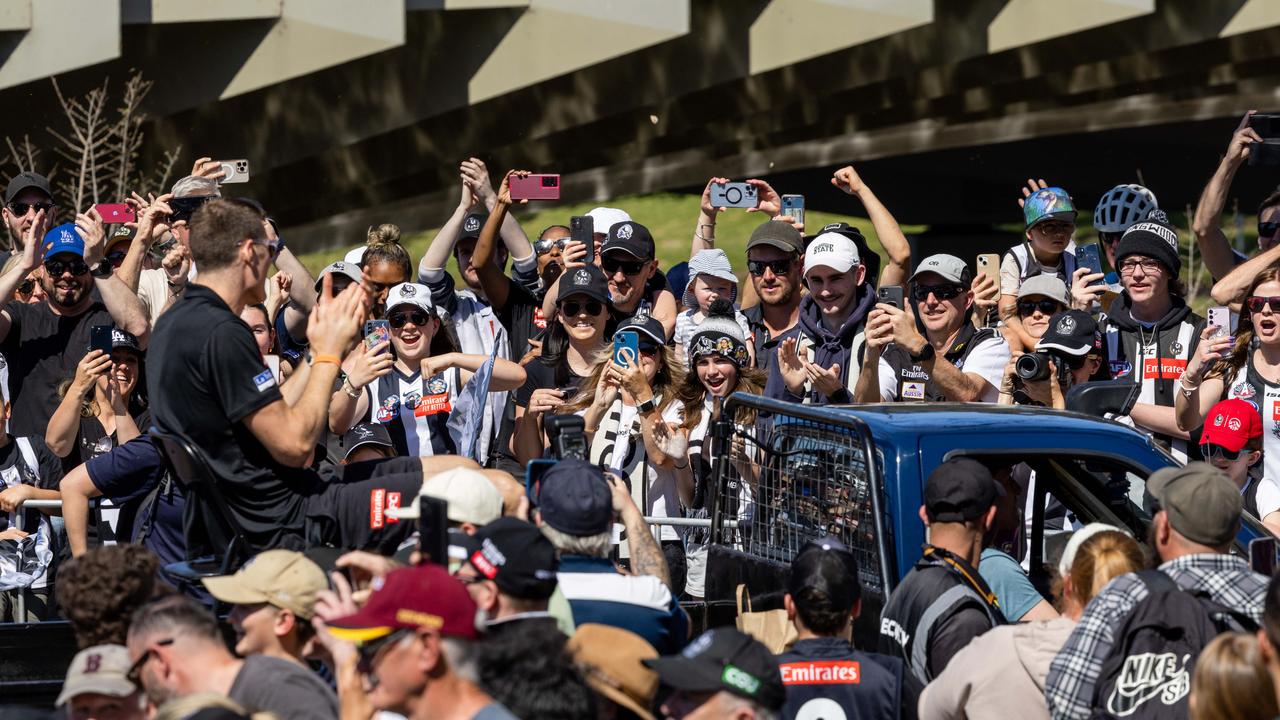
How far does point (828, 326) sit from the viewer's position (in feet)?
26.5

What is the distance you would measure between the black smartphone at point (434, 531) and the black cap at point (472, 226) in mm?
5250

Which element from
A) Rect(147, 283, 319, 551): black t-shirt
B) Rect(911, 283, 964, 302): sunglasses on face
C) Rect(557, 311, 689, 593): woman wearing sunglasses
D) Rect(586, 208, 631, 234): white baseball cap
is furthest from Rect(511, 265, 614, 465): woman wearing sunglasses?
Rect(147, 283, 319, 551): black t-shirt

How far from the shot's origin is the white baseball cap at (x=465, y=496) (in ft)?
16.7

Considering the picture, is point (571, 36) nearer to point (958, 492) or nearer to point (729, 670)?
point (958, 492)

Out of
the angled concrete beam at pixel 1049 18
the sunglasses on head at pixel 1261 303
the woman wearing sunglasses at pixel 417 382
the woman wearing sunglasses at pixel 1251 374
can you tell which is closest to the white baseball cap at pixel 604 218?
the woman wearing sunglasses at pixel 417 382

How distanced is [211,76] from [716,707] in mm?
11562

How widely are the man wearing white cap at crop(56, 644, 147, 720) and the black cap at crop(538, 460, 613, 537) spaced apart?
1357 millimetres

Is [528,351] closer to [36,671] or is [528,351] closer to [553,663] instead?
[36,671]

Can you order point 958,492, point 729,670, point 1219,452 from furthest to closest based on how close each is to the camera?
point 1219,452 < point 958,492 < point 729,670

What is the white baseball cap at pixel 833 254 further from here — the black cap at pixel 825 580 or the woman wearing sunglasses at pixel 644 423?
the black cap at pixel 825 580

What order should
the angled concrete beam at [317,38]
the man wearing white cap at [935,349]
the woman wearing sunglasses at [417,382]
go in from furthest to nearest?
the angled concrete beam at [317,38], the woman wearing sunglasses at [417,382], the man wearing white cap at [935,349]

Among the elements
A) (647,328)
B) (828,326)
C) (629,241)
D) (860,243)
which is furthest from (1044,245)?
(647,328)

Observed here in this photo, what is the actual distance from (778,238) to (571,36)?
23.9 feet

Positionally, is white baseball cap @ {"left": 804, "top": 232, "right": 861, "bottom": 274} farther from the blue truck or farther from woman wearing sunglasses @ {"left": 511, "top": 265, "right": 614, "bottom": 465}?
the blue truck
